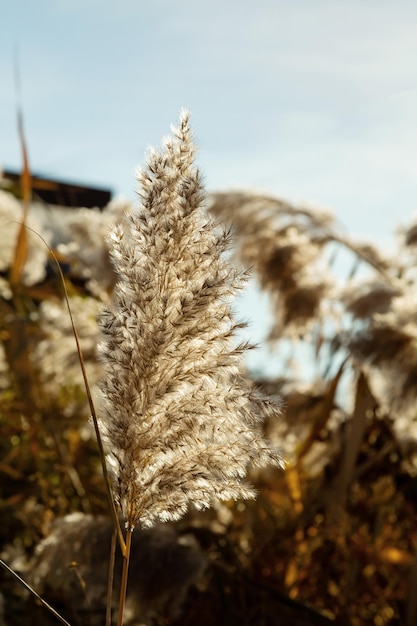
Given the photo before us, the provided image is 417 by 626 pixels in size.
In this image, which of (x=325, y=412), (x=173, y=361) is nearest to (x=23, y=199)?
(x=325, y=412)

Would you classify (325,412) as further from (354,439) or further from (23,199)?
(23,199)

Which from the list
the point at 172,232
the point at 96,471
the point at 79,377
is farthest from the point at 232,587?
the point at 172,232

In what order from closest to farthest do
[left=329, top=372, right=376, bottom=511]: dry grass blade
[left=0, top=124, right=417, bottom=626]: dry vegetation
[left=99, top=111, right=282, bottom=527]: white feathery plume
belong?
[left=99, top=111, right=282, bottom=527]: white feathery plume → [left=0, top=124, right=417, bottom=626]: dry vegetation → [left=329, top=372, right=376, bottom=511]: dry grass blade

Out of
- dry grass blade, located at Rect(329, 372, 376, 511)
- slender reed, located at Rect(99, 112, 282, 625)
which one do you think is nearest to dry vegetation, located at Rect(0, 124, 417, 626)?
dry grass blade, located at Rect(329, 372, 376, 511)

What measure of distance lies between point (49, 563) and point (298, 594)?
0.93 metres

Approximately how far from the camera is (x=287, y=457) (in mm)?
2502

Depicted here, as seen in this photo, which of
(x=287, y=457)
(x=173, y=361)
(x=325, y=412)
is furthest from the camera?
(x=325, y=412)

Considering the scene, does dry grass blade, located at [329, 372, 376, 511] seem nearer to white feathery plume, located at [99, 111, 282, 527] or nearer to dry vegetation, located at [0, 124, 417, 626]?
dry vegetation, located at [0, 124, 417, 626]

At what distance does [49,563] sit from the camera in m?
2.01

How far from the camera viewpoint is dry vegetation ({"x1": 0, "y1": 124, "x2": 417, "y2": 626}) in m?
2.23

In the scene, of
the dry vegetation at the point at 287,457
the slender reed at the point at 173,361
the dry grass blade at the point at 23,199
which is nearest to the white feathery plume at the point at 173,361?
the slender reed at the point at 173,361

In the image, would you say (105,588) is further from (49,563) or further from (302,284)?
(302,284)

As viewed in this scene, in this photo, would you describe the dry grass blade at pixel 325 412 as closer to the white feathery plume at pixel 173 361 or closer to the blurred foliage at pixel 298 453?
the blurred foliage at pixel 298 453

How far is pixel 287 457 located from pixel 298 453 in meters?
0.50
